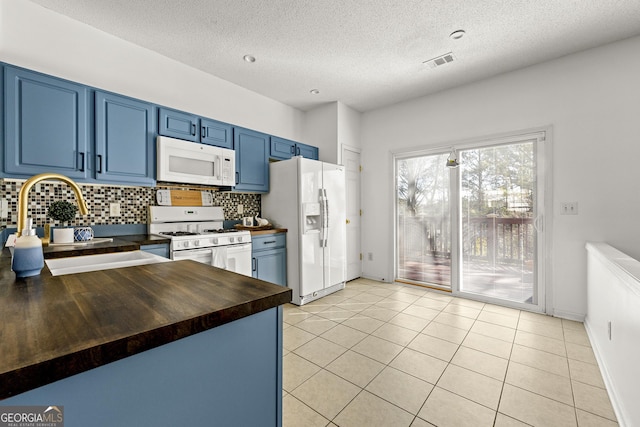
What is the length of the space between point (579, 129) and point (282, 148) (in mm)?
3279

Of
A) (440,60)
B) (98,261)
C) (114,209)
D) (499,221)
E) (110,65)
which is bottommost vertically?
(98,261)

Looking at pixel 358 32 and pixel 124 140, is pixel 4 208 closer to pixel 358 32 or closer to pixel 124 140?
pixel 124 140

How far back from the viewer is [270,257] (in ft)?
10.9

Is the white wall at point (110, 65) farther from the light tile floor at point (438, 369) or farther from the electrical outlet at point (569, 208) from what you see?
the electrical outlet at point (569, 208)

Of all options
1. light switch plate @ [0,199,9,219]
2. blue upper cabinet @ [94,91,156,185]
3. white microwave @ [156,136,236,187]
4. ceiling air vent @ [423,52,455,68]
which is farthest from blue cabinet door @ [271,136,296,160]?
light switch plate @ [0,199,9,219]

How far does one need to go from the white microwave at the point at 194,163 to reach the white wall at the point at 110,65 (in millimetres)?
577

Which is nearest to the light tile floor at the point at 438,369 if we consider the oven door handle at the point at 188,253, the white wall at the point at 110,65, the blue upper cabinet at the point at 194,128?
the oven door handle at the point at 188,253

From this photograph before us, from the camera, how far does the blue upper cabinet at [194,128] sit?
2719mm

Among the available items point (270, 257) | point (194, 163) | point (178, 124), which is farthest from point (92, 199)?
point (270, 257)

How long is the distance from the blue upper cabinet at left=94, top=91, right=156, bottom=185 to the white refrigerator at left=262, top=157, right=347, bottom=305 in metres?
1.44

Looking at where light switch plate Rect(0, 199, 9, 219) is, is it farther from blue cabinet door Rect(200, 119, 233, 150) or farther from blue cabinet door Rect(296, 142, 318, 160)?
blue cabinet door Rect(296, 142, 318, 160)

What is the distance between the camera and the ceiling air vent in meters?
2.87

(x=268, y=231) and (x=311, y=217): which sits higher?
(x=311, y=217)

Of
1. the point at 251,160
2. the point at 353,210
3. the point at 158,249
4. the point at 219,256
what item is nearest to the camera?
the point at 158,249
